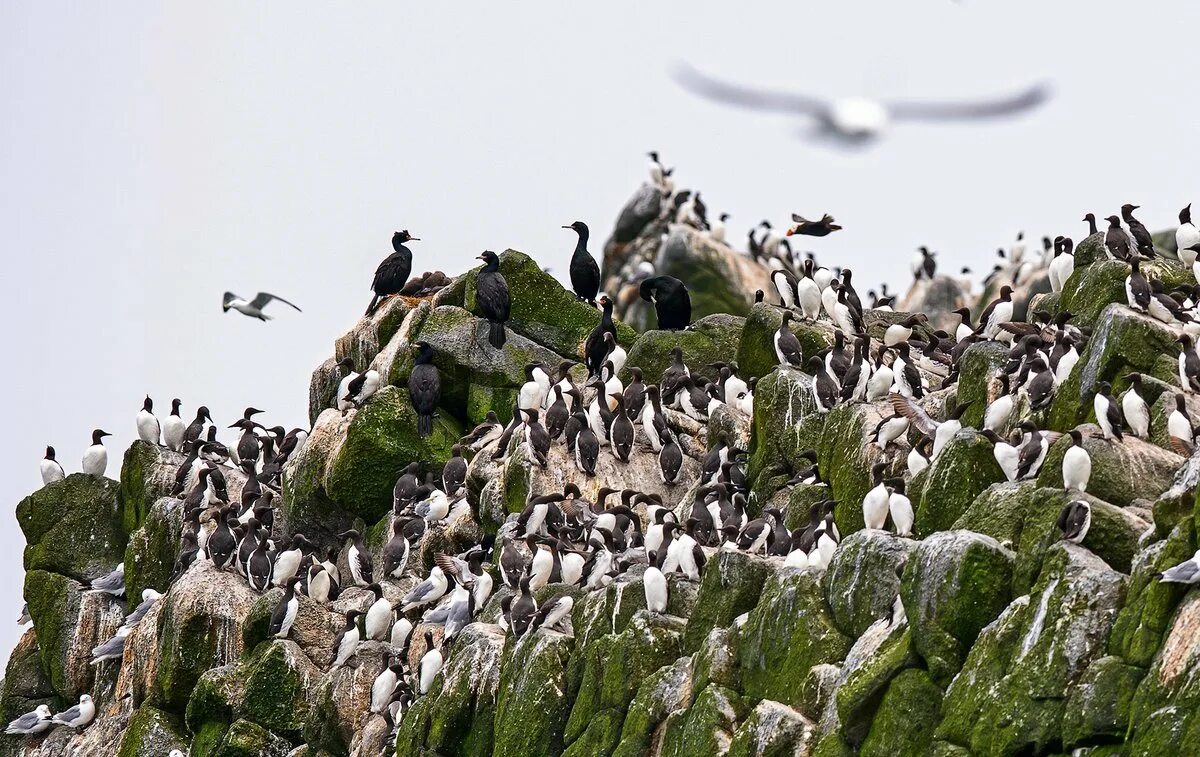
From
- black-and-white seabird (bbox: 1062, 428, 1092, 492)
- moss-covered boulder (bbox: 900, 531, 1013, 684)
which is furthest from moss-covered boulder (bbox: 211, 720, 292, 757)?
black-and-white seabird (bbox: 1062, 428, 1092, 492)

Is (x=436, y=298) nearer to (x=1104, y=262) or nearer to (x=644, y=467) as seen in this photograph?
(x=644, y=467)

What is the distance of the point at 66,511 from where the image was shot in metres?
26.2

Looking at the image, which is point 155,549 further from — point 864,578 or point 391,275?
point 864,578

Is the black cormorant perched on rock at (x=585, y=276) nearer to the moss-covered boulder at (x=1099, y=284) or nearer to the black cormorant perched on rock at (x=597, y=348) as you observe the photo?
the black cormorant perched on rock at (x=597, y=348)

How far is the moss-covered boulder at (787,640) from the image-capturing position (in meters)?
13.0

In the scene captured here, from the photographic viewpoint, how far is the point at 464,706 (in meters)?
16.3

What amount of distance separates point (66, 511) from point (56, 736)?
159 inches

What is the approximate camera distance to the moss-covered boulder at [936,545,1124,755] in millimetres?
10430

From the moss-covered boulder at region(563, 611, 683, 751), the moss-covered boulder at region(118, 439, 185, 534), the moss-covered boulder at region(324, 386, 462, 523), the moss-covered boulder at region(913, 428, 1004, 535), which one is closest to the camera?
the moss-covered boulder at region(913, 428, 1004, 535)

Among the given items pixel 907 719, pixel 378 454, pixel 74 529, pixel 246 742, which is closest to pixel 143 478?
pixel 74 529

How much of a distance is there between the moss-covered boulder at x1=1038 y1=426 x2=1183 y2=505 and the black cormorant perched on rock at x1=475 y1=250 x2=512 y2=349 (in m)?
10.8

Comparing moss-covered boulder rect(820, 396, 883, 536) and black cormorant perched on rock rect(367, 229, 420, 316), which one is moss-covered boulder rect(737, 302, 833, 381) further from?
black cormorant perched on rock rect(367, 229, 420, 316)

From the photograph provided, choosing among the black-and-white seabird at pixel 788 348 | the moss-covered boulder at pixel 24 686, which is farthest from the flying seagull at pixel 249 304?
the black-and-white seabird at pixel 788 348

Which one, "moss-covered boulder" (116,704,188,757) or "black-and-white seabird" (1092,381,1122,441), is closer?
"black-and-white seabird" (1092,381,1122,441)
